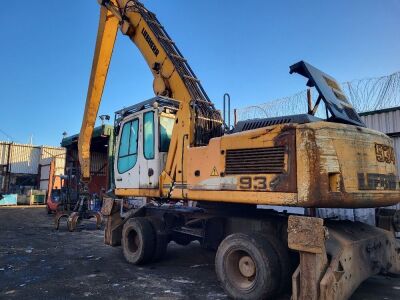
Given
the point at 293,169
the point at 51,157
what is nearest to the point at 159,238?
the point at 293,169

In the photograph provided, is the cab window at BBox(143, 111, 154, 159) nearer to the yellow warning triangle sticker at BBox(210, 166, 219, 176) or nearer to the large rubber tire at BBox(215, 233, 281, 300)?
the yellow warning triangle sticker at BBox(210, 166, 219, 176)

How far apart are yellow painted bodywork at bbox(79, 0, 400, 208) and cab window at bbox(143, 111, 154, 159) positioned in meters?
0.58

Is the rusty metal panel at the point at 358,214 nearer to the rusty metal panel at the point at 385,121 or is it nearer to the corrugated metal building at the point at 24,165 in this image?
the rusty metal panel at the point at 385,121

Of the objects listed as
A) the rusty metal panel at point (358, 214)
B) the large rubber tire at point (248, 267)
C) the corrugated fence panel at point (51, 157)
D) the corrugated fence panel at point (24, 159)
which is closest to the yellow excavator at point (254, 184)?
the large rubber tire at point (248, 267)

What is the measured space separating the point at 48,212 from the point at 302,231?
62.2 ft

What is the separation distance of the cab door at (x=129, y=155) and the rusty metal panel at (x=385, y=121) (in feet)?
24.5

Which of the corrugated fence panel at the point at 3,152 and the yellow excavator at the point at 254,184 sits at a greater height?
the corrugated fence panel at the point at 3,152

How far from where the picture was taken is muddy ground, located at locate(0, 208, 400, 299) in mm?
5176

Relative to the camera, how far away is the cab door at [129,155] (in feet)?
23.0

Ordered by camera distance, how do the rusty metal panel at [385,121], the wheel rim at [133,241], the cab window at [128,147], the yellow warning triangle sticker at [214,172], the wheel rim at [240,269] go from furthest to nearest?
1. the rusty metal panel at [385,121]
2. the wheel rim at [133,241]
3. the cab window at [128,147]
4. the yellow warning triangle sticker at [214,172]
5. the wheel rim at [240,269]

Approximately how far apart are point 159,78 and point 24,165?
30.6 m

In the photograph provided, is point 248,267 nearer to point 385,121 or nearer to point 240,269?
point 240,269

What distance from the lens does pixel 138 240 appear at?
708 centimetres

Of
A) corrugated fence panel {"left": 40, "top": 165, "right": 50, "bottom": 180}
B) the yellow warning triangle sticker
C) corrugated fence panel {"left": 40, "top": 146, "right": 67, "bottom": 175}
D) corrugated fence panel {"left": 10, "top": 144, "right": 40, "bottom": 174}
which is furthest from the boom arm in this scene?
corrugated fence panel {"left": 10, "top": 144, "right": 40, "bottom": 174}
